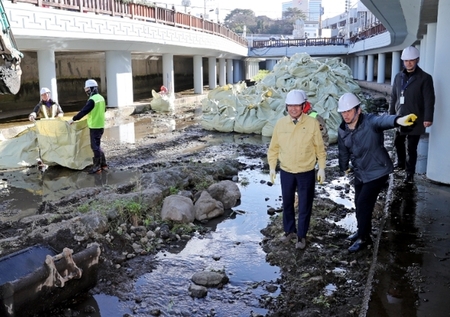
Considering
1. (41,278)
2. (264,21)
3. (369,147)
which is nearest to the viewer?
(41,278)

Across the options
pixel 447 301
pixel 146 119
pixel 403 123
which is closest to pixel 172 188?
pixel 403 123

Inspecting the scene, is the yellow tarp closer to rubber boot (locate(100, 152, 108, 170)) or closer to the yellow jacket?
rubber boot (locate(100, 152, 108, 170))

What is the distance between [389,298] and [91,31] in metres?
12.0

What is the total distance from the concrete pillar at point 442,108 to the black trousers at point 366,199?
80.7 inches

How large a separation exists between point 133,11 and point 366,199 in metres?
13.2

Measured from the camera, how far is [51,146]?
8.38 metres

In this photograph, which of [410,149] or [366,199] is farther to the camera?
[410,149]

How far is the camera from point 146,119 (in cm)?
1606

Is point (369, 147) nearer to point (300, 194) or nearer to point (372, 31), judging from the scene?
point (300, 194)

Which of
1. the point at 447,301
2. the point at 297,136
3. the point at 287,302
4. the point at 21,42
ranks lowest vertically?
the point at 287,302

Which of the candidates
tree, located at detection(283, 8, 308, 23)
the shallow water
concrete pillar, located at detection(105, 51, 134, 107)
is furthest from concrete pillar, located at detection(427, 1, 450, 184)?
tree, located at detection(283, 8, 308, 23)

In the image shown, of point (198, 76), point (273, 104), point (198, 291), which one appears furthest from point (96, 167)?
point (198, 76)

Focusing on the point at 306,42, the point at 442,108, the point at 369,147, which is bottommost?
the point at 369,147

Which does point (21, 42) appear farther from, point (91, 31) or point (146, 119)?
point (146, 119)
